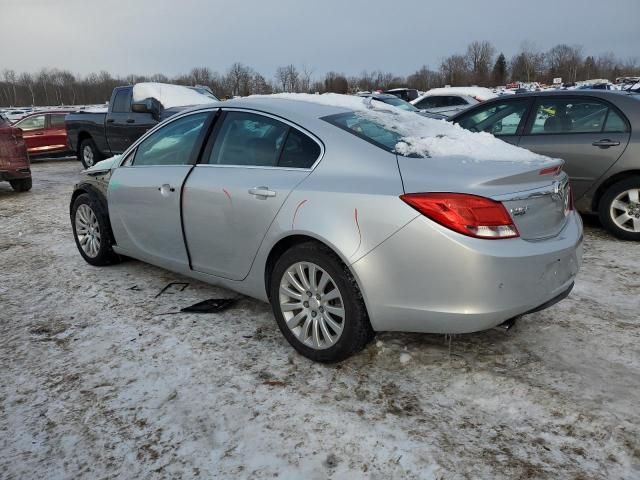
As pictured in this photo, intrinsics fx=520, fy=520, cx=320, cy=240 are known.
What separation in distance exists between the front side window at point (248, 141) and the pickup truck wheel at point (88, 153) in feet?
31.3

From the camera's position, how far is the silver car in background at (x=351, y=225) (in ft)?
8.25

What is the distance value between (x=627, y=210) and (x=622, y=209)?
5cm

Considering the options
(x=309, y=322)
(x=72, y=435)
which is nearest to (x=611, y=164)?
(x=309, y=322)

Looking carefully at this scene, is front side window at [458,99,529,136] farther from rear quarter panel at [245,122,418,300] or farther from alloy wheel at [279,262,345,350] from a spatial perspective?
alloy wheel at [279,262,345,350]

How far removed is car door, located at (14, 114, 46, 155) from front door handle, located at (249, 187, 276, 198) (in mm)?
14176

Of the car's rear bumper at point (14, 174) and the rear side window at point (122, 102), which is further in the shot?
the rear side window at point (122, 102)

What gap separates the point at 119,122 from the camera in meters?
11.0

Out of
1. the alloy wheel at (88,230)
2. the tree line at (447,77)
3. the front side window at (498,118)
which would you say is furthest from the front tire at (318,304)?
the tree line at (447,77)

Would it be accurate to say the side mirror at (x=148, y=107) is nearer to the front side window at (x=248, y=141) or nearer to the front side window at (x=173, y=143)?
the front side window at (x=173, y=143)

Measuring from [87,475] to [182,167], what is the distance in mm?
2205

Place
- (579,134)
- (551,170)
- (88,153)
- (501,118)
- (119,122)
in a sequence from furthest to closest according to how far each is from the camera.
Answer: (88,153) < (119,122) < (501,118) < (579,134) < (551,170)

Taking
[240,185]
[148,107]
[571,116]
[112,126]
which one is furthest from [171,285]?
[112,126]

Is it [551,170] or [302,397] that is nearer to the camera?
[302,397]

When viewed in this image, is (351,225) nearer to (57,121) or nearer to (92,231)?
(92,231)
